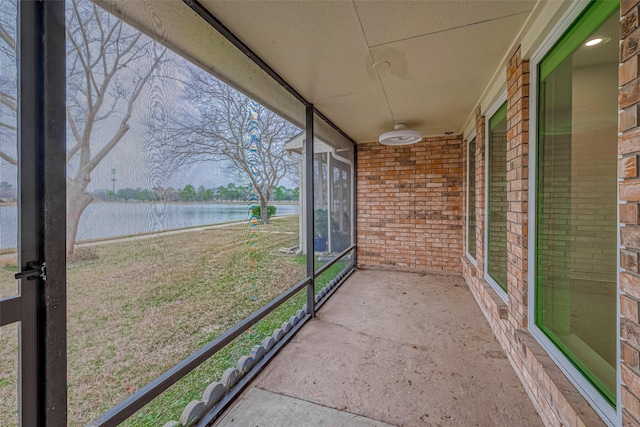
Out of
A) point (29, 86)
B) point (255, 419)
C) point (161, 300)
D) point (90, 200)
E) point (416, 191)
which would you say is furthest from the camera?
point (416, 191)

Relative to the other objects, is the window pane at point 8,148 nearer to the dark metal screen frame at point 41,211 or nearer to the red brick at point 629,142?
the dark metal screen frame at point 41,211

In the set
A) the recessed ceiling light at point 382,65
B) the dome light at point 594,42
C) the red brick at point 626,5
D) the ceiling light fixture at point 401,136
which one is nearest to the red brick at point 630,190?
the red brick at point 626,5

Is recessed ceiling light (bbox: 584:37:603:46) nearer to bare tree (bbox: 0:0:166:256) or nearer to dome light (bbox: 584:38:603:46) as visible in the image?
dome light (bbox: 584:38:603:46)

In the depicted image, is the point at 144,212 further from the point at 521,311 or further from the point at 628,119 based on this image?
the point at 521,311

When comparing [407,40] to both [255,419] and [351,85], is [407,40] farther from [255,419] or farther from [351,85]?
[255,419]

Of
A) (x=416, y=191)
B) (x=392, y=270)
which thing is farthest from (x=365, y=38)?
(x=392, y=270)

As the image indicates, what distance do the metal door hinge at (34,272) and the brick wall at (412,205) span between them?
465 cm

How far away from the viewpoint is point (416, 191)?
4.82 meters

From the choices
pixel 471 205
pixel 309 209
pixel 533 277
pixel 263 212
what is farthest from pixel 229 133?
pixel 471 205

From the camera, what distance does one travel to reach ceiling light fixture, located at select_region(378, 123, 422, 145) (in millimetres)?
3510

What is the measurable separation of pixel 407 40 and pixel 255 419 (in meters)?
2.74

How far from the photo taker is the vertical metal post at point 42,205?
0.89m

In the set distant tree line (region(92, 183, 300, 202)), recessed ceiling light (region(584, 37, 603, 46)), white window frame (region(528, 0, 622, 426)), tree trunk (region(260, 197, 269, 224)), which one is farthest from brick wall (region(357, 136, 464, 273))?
distant tree line (region(92, 183, 300, 202))

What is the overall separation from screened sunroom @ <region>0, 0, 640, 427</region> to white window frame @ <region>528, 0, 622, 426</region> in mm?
13
